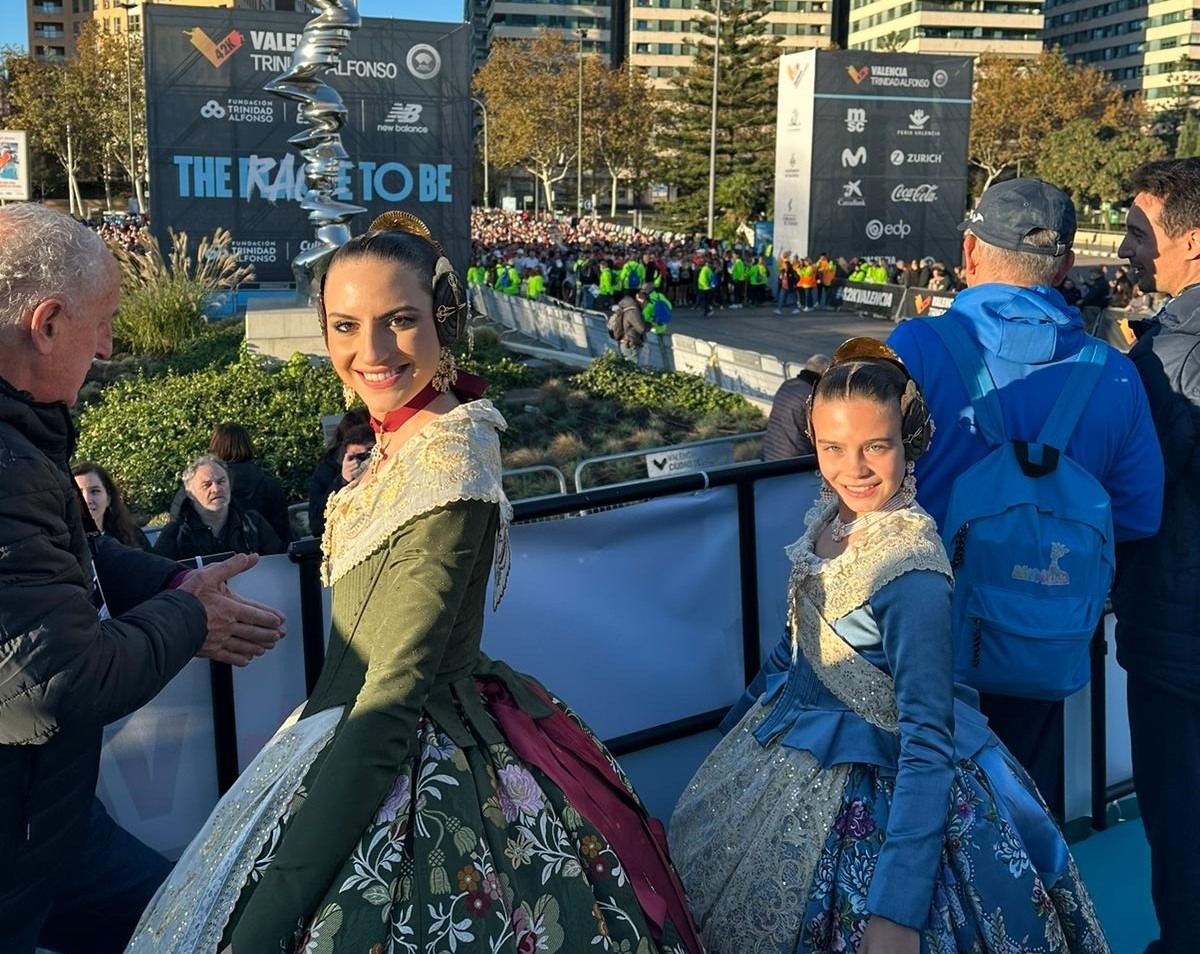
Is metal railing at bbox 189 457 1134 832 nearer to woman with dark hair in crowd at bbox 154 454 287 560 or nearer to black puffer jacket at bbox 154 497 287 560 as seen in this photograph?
black puffer jacket at bbox 154 497 287 560

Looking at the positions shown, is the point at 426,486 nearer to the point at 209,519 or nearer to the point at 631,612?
the point at 631,612

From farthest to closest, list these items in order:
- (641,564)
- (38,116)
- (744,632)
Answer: (38,116), (744,632), (641,564)

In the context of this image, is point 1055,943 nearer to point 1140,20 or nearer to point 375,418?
point 375,418

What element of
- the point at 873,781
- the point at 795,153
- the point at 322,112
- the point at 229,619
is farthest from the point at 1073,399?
the point at 795,153

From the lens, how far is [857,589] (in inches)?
84.0

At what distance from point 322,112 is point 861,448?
1125 centimetres

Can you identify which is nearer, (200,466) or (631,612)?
(631,612)

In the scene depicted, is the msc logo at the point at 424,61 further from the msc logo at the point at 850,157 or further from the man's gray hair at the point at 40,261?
the man's gray hair at the point at 40,261

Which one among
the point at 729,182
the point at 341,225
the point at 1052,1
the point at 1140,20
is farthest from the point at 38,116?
the point at 1052,1

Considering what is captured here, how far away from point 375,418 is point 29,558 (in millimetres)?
600

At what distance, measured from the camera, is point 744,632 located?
3.22 m

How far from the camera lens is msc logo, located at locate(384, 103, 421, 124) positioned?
2308 cm

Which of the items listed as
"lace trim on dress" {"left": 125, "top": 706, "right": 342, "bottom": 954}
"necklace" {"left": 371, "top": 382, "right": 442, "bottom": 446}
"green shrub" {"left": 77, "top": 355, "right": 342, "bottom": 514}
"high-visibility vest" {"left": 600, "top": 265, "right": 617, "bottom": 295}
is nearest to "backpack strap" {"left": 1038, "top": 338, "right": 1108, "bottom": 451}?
"necklace" {"left": 371, "top": 382, "right": 442, "bottom": 446}

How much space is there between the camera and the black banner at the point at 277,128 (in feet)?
72.2
